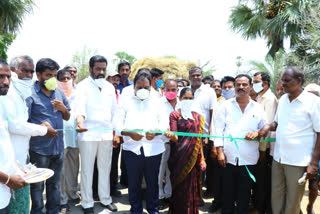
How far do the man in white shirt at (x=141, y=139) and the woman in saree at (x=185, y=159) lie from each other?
23cm

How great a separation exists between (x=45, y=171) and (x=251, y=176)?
2.43 metres

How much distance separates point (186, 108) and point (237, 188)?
1.31 m

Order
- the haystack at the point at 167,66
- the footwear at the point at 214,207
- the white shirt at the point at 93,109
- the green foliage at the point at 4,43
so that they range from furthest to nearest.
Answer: the haystack at the point at 167,66, the green foliage at the point at 4,43, the footwear at the point at 214,207, the white shirt at the point at 93,109

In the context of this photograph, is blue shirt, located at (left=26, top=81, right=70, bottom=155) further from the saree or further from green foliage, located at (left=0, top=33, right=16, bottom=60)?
green foliage, located at (left=0, top=33, right=16, bottom=60)

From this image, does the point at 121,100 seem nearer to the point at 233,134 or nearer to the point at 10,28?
the point at 233,134

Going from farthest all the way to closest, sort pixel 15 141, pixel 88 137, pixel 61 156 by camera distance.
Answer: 1. pixel 88 137
2. pixel 61 156
3. pixel 15 141

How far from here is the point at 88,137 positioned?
12.1 ft

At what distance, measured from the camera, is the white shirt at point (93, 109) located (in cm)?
369

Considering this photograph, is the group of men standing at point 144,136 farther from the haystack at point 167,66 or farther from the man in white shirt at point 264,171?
the haystack at point 167,66

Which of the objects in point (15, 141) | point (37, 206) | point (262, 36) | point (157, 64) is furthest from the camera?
point (157, 64)

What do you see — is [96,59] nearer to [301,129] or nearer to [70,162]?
[70,162]

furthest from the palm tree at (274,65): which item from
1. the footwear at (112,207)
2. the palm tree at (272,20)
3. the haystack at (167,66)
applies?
the footwear at (112,207)

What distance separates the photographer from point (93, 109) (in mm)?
3738

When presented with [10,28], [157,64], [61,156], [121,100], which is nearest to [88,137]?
[61,156]
